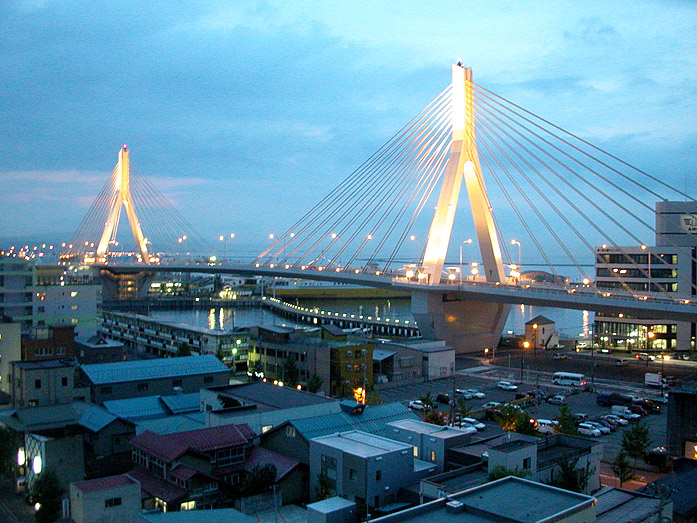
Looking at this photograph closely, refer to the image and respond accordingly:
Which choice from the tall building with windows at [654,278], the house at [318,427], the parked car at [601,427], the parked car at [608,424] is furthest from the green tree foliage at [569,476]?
the tall building with windows at [654,278]

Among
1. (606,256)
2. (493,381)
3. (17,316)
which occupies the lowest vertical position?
(493,381)

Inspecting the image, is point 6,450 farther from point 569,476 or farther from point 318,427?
point 569,476

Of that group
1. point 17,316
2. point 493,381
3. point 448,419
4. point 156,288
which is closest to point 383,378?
point 493,381

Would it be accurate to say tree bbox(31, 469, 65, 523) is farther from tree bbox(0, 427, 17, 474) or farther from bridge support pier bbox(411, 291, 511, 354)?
bridge support pier bbox(411, 291, 511, 354)

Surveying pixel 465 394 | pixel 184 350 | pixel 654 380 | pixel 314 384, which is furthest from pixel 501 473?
pixel 184 350

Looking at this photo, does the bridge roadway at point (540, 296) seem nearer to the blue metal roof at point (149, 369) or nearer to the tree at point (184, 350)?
the tree at point (184, 350)

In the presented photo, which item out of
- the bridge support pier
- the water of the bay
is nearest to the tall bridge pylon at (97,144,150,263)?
the water of the bay

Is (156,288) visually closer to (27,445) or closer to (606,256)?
(606,256)
